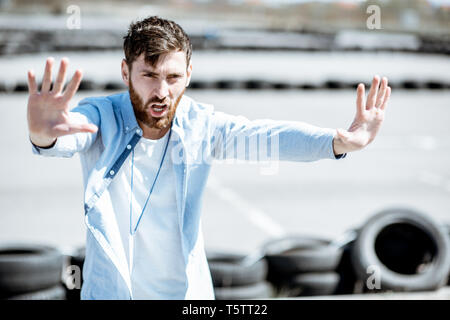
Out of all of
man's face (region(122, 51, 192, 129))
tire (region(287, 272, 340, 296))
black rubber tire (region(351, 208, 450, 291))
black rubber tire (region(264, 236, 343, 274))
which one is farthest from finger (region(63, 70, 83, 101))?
black rubber tire (region(351, 208, 450, 291))

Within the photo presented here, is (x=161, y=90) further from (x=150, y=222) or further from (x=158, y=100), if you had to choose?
(x=150, y=222)

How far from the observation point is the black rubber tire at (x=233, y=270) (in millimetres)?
4160

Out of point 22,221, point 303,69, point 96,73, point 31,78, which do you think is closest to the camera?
point 31,78

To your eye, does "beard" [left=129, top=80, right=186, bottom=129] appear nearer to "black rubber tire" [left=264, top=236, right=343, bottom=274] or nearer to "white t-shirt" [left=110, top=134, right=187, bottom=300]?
"white t-shirt" [left=110, top=134, right=187, bottom=300]

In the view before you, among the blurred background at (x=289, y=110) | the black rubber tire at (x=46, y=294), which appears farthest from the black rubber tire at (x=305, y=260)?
the blurred background at (x=289, y=110)

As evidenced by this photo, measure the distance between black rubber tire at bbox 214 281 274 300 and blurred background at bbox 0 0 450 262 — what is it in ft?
6.05

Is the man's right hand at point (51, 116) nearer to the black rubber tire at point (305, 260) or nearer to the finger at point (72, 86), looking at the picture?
the finger at point (72, 86)

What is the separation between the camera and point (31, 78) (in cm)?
191

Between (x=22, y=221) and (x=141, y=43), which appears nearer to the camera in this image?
(x=141, y=43)

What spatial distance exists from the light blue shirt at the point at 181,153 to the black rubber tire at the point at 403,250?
2387mm

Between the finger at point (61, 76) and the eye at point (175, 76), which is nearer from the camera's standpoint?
the finger at point (61, 76)

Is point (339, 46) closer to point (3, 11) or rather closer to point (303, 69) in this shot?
point (303, 69)
